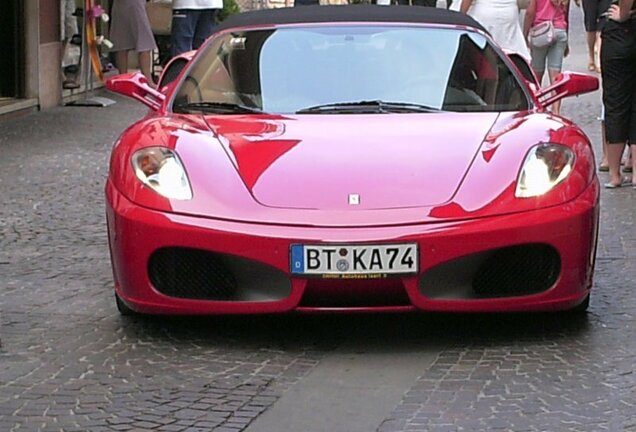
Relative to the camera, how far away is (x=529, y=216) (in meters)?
5.55

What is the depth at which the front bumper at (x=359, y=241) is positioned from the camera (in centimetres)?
542

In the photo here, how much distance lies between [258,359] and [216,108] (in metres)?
1.53

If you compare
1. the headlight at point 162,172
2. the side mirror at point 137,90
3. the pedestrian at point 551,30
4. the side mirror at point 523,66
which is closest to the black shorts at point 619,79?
the side mirror at point 523,66

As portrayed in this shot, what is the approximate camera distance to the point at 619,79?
9797 mm

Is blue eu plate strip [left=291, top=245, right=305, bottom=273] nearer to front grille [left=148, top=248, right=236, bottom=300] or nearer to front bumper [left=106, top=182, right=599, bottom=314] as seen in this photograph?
front bumper [left=106, top=182, right=599, bottom=314]

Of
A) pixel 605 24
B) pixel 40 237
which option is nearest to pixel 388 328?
pixel 40 237

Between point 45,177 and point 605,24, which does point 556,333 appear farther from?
point 45,177

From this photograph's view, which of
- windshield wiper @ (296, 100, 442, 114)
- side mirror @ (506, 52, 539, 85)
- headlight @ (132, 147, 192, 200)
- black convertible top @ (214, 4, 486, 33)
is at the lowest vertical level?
headlight @ (132, 147, 192, 200)

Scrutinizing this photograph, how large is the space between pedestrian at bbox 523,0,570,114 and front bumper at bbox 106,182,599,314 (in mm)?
7555

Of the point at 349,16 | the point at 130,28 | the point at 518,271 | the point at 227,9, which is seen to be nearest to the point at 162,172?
the point at 518,271

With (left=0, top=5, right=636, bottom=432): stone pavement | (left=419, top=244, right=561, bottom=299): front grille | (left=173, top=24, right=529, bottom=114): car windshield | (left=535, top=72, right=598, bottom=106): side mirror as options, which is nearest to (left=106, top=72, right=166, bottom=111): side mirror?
(left=173, top=24, right=529, bottom=114): car windshield

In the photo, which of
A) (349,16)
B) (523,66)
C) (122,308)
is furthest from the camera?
(523,66)

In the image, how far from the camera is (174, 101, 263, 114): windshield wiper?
21.5ft

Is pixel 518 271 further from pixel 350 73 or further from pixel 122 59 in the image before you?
pixel 122 59
